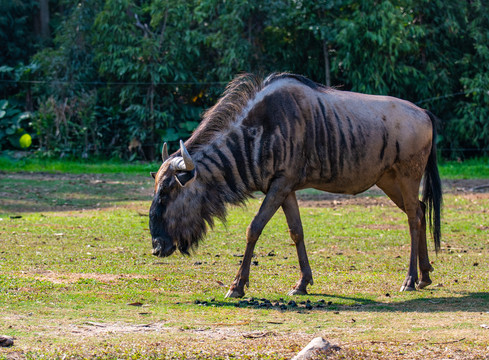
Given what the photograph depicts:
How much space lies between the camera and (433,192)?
27.6 ft

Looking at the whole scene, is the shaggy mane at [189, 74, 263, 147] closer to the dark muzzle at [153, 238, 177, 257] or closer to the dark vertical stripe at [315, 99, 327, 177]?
the dark vertical stripe at [315, 99, 327, 177]

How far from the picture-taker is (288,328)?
5.73 meters

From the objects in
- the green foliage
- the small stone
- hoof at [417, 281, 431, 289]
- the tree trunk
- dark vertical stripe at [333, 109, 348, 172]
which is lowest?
the green foliage

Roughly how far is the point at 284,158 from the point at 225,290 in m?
A: 1.44

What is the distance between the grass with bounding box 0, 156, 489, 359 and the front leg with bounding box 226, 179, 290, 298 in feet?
0.73

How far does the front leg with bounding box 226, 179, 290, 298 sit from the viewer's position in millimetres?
7070

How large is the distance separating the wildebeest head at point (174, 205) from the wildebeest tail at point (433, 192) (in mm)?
2761

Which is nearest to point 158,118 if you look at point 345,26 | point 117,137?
point 117,137

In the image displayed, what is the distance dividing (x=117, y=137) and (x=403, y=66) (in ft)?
29.7

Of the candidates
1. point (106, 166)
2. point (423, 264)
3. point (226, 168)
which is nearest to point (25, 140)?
point (106, 166)

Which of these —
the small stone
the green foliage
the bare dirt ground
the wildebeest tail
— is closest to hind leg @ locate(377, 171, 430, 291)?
the wildebeest tail

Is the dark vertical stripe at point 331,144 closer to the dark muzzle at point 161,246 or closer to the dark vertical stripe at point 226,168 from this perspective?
the dark vertical stripe at point 226,168

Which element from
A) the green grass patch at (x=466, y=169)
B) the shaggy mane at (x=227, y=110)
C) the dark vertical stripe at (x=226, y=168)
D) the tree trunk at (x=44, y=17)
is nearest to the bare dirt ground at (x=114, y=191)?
the green grass patch at (x=466, y=169)

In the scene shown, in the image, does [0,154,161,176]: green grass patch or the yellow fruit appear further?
the yellow fruit
